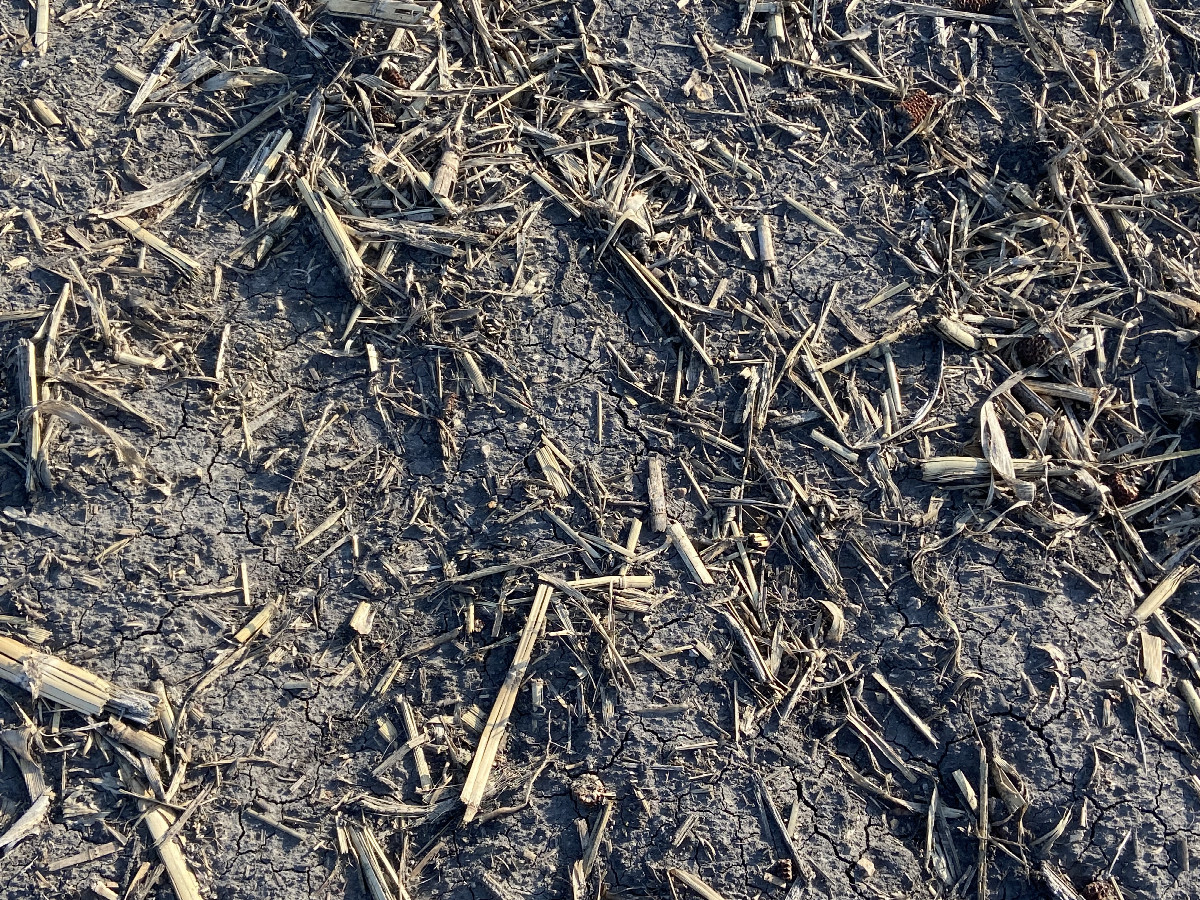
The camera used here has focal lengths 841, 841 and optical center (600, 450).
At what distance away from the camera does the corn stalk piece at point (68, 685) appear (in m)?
2.32

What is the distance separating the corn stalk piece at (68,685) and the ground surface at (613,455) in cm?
5

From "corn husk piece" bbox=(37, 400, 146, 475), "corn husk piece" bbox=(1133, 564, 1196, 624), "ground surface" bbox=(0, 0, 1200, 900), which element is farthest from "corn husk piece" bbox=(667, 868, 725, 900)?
"corn husk piece" bbox=(37, 400, 146, 475)

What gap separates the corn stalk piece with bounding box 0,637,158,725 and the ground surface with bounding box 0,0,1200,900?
0.05m

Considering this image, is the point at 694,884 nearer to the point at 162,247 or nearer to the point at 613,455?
the point at 613,455

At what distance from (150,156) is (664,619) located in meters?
2.15

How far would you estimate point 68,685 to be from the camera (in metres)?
2.33

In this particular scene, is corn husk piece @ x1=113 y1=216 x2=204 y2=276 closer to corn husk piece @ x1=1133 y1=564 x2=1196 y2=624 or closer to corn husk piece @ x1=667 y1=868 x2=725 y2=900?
corn husk piece @ x1=667 y1=868 x2=725 y2=900

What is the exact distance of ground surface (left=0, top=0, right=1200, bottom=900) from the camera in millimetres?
2346

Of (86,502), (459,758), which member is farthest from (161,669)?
(459,758)

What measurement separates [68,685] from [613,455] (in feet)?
5.42

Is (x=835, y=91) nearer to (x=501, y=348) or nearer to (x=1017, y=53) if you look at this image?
(x=1017, y=53)

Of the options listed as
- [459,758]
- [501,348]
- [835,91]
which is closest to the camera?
[459,758]

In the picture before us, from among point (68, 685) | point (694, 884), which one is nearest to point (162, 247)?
point (68, 685)

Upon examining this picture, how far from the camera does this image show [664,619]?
2432mm
